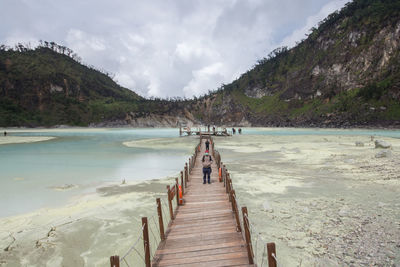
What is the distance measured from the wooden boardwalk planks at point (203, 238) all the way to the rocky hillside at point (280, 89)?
67.7 m

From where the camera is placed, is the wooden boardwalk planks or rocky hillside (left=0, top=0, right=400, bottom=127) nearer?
the wooden boardwalk planks

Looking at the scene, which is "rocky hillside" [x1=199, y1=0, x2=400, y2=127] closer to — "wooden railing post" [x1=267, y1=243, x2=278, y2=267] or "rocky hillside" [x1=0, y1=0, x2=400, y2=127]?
"rocky hillside" [x1=0, y1=0, x2=400, y2=127]

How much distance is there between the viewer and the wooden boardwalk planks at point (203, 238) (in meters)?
4.57

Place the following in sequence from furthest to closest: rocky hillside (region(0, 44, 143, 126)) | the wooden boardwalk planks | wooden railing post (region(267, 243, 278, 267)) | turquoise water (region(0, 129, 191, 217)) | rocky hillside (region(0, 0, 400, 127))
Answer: rocky hillside (region(0, 44, 143, 126)) < rocky hillside (region(0, 0, 400, 127)) < turquoise water (region(0, 129, 191, 217)) < the wooden boardwalk planks < wooden railing post (region(267, 243, 278, 267))

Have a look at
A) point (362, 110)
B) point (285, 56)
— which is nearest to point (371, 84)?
point (362, 110)

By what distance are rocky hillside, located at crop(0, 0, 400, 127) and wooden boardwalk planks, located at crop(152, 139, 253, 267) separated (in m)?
67.7

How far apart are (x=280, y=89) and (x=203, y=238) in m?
109

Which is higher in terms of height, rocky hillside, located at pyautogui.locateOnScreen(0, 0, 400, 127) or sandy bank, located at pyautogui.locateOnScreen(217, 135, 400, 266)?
rocky hillside, located at pyautogui.locateOnScreen(0, 0, 400, 127)

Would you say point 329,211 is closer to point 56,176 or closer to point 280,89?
point 56,176

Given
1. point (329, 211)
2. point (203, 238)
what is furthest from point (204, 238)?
point (329, 211)

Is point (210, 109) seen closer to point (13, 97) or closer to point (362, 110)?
point (362, 110)

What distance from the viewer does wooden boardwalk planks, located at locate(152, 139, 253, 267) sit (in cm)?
457

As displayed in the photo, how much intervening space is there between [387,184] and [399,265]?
6.92 m

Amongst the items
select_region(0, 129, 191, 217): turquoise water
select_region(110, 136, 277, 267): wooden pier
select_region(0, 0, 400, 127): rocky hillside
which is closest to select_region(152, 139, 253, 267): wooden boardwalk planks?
select_region(110, 136, 277, 267): wooden pier
